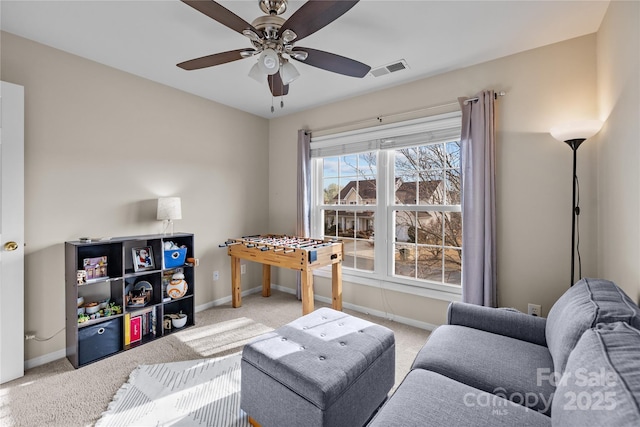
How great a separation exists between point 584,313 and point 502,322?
59 cm

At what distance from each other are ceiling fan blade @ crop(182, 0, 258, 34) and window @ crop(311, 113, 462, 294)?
6.27 feet

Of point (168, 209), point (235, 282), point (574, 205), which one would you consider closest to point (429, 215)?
point (574, 205)

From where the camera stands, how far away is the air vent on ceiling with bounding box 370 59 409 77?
2535 mm

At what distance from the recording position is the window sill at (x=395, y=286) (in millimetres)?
2746

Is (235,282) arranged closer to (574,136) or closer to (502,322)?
(502,322)

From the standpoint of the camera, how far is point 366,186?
338cm

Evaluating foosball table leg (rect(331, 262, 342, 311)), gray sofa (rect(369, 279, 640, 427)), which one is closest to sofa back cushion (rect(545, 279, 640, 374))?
gray sofa (rect(369, 279, 640, 427))

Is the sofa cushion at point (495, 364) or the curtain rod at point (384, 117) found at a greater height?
the curtain rod at point (384, 117)

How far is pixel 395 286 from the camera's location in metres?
3.06

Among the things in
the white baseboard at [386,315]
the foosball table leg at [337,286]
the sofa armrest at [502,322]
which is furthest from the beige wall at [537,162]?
the foosball table leg at [337,286]

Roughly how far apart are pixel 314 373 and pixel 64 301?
7.71ft

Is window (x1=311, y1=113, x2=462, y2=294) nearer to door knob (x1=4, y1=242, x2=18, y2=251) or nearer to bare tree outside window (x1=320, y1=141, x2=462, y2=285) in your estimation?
bare tree outside window (x1=320, y1=141, x2=462, y2=285)

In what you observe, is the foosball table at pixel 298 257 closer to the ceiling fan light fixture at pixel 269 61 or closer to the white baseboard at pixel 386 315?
the white baseboard at pixel 386 315

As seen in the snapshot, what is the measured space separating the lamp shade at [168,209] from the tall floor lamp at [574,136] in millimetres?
3279
